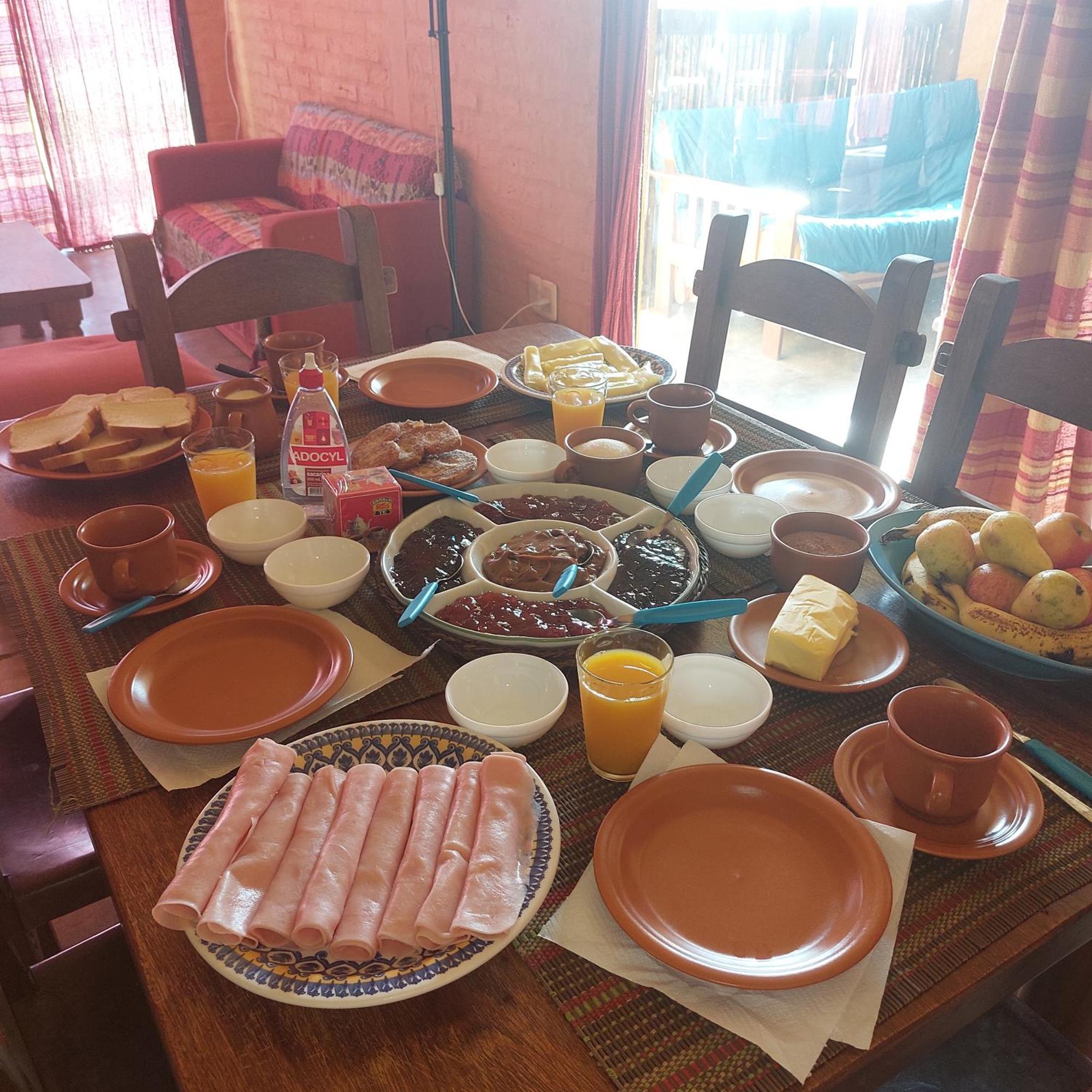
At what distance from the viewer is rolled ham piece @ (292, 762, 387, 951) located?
68cm

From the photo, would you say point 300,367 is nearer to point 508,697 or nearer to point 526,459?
point 526,459

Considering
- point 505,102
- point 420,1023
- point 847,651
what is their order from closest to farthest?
point 420,1023 < point 847,651 < point 505,102

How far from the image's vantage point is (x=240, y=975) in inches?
26.0

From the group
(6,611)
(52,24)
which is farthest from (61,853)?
(52,24)

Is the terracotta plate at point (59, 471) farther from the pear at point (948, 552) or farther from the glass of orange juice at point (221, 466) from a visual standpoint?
the pear at point (948, 552)

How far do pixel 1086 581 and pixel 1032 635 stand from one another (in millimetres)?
92

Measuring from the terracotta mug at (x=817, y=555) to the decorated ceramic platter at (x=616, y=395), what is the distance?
0.57 meters

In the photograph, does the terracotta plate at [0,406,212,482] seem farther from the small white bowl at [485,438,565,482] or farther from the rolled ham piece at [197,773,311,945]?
the rolled ham piece at [197,773,311,945]

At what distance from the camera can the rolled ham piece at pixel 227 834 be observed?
2.26 feet

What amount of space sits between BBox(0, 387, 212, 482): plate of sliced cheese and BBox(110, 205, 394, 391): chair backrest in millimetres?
193

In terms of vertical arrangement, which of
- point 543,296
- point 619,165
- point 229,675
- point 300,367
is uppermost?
point 619,165

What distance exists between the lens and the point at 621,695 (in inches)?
33.9

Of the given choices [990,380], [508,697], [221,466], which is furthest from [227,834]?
[990,380]

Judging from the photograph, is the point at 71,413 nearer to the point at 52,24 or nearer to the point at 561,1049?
the point at 561,1049
